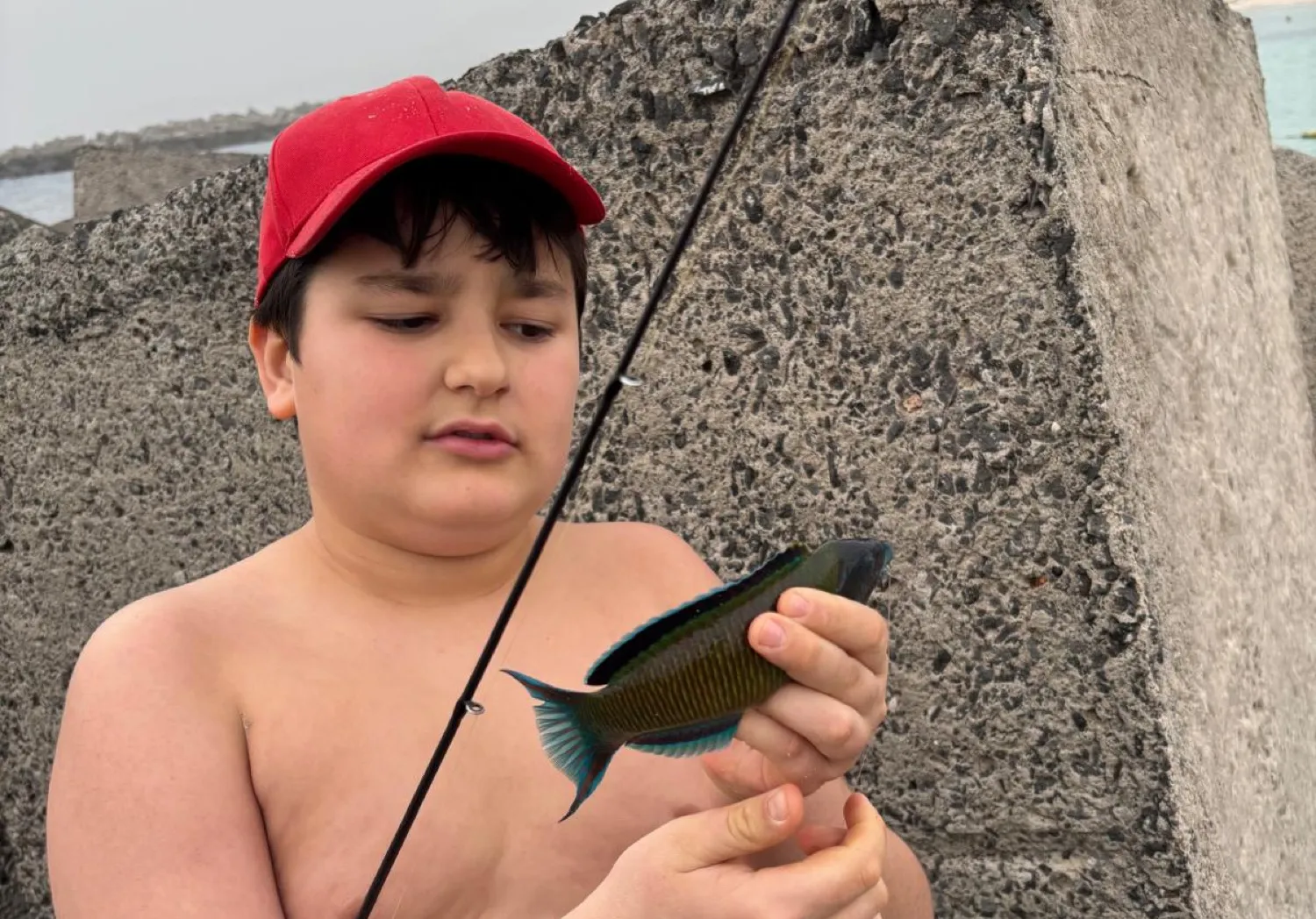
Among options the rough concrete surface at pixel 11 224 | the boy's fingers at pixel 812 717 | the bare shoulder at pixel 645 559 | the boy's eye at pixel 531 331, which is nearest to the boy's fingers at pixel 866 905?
the boy's fingers at pixel 812 717

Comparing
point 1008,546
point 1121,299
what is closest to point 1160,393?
point 1121,299

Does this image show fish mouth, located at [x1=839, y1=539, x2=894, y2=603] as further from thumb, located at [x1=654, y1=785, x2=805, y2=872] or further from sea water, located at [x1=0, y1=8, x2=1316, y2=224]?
sea water, located at [x1=0, y1=8, x2=1316, y2=224]

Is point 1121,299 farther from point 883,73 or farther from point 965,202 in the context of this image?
point 883,73

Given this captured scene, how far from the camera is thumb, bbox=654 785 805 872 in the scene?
2.51ft

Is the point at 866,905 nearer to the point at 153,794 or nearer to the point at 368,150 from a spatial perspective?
the point at 153,794

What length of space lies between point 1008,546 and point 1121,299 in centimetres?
27

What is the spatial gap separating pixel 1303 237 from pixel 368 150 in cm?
207

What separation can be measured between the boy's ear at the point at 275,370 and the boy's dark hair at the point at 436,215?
17 millimetres

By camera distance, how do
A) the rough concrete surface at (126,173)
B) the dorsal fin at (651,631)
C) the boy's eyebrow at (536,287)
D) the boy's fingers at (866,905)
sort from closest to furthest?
the dorsal fin at (651,631) → the boy's fingers at (866,905) → the boy's eyebrow at (536,287) → the rough concrete surface at (126,173)

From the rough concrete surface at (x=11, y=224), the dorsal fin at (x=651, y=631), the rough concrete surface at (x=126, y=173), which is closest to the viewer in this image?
the dorsal fin at (x=651, y=631)

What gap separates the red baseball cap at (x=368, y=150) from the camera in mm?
898

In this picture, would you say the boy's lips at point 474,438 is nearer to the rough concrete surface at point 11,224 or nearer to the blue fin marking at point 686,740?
the blue fin marking at point 686,740

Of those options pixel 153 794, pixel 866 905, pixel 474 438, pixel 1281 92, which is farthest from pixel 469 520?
pixel 1281 92

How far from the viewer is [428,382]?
2.89ft
